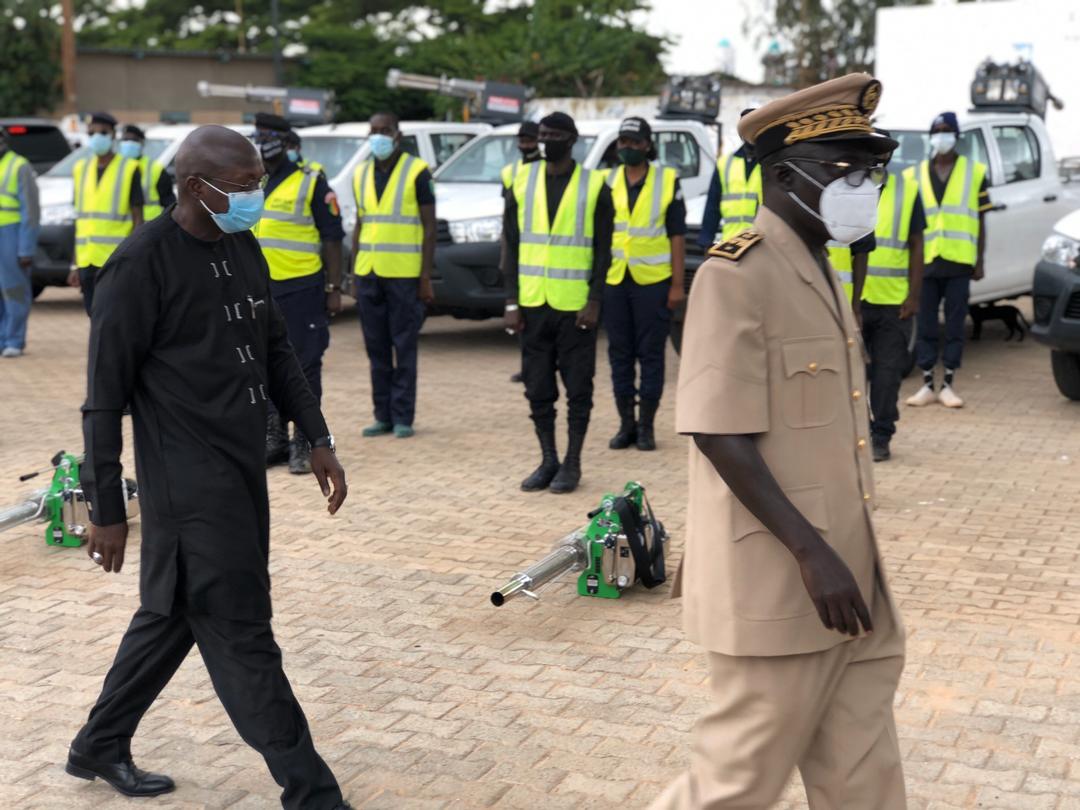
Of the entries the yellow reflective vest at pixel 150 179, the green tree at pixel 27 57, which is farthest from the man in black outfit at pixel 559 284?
the green tree at pixel 27 57

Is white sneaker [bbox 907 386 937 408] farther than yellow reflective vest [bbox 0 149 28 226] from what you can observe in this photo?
No

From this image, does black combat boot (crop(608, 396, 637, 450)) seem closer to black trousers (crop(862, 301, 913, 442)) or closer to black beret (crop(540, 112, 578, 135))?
black trousers (crop(862, 301, 913, 442))

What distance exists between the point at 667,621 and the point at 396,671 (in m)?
1.17

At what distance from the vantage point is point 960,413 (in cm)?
1069

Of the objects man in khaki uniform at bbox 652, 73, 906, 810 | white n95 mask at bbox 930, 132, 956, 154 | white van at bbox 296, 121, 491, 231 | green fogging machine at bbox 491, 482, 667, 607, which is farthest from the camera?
white van at bbox 296, 121, 491, 231

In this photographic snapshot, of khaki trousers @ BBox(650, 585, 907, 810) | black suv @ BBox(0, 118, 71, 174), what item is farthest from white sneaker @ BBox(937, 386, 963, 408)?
black suv @ BBox(0, 118, 71, 174)

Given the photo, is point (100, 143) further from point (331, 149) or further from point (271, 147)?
point (271, 147)

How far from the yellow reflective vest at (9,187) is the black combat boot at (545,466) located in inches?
271

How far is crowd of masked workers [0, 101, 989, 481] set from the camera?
8281 millimetres

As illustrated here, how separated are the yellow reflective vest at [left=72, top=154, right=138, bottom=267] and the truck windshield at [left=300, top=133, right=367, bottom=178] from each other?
361 cm

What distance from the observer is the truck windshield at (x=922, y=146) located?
1273 cm

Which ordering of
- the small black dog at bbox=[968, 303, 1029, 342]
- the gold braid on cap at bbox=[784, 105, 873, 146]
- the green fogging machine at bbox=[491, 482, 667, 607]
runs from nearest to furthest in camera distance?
the gold braid on cap at bbox=[784, 105, 873, 146], the green fogging machine at bbox=[491, 482, 667, 607], the small black dog at bbox=[968, 303, 1029, 342]

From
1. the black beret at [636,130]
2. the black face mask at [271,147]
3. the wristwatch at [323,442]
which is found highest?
the black beret at [636,130]

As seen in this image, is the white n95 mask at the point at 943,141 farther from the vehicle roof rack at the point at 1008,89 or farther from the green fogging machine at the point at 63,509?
the green fogging machine at the point at 63,509
